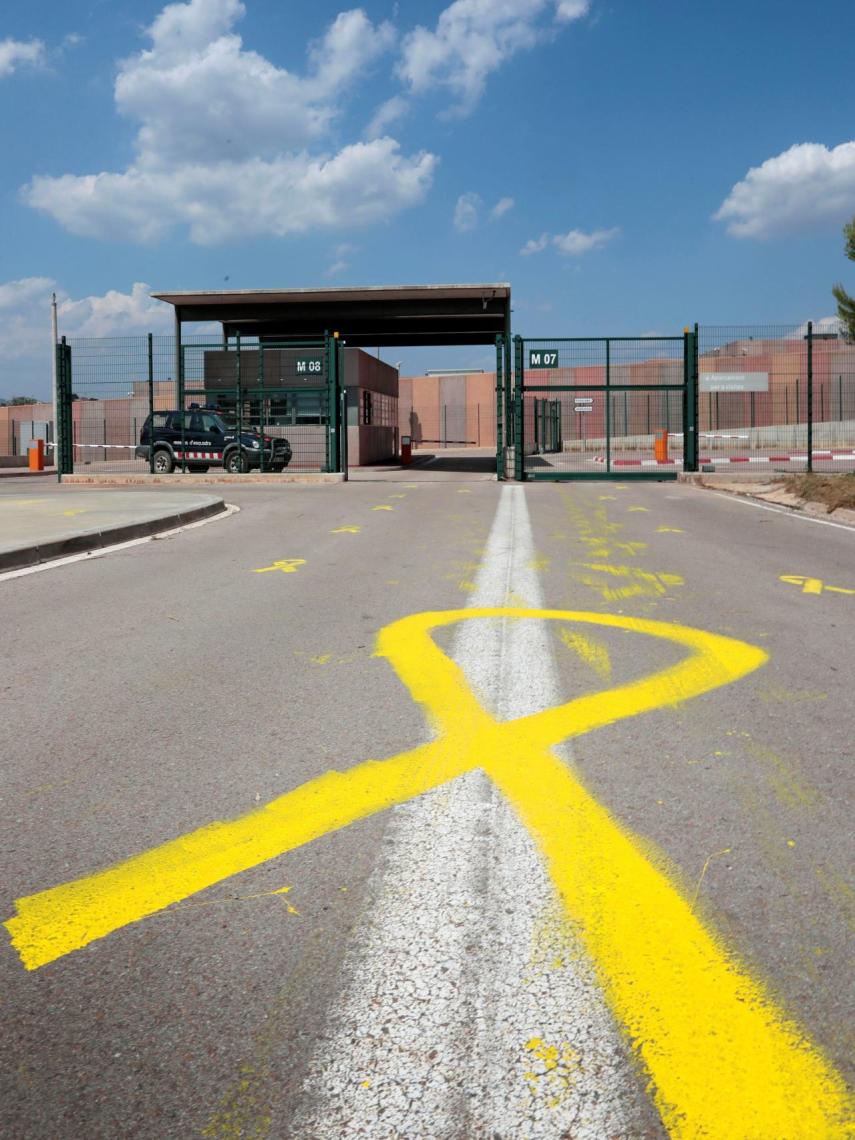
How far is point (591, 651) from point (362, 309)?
104 feet

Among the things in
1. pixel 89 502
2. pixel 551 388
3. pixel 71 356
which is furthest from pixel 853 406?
pixel 89 502

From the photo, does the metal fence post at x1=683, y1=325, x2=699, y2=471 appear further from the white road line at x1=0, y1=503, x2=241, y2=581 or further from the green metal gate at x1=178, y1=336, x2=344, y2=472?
the white road line at x1=0, y1=503, x2=241, y2=581

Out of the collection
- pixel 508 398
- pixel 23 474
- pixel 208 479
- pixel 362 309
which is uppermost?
pixel 362 309

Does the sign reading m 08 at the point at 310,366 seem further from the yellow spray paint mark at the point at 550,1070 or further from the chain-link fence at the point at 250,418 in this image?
the yellow spray paint mark at the point at 550,1070

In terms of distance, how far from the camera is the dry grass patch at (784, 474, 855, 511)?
49.6ft

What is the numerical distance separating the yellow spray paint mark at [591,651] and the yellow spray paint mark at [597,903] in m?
0.41

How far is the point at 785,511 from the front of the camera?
15711mm

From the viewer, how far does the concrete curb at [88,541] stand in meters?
9.22

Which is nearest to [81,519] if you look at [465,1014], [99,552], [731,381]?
[99,552]

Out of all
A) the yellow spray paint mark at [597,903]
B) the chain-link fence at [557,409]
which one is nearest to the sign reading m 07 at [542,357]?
the chain-link fence at [557,409]

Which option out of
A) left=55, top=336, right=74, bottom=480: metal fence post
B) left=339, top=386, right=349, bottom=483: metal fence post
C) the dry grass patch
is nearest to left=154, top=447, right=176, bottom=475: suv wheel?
left=55, top=336, right=74, bottom=480: metal fence post

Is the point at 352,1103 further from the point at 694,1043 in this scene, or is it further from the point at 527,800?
the point at 527,800

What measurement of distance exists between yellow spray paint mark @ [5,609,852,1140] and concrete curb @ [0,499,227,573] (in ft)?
19.2

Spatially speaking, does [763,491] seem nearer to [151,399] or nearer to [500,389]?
[500,389]
